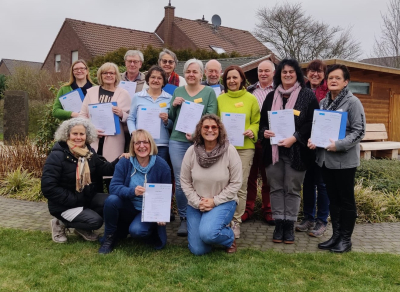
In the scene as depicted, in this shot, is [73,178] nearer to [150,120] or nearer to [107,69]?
[150,120]

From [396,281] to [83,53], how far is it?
29725 millimetres

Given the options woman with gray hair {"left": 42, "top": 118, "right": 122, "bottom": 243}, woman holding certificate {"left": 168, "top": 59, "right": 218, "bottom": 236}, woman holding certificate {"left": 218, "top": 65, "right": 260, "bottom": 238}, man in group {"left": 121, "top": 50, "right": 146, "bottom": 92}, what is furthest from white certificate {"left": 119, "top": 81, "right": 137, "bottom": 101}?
woman holding certificate {"left": 218, "top": 65, "right": 260, "bottom": 238}

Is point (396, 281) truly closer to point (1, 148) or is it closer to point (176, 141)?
point (176, 141)

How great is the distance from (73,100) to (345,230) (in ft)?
13.4

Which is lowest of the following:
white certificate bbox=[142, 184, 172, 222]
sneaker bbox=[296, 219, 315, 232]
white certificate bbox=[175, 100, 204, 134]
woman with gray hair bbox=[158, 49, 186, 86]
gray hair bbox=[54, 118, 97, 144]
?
sneaker bbox=[296, 219, 315, 232]

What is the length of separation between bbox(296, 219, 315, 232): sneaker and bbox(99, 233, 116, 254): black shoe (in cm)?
264

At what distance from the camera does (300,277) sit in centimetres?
402

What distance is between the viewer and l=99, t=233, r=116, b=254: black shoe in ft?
15.2

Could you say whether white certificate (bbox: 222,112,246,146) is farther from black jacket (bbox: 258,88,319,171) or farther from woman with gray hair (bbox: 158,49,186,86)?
woman with gray hair (bbox: 158,49,186,86)

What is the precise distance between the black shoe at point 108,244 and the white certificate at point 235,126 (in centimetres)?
189

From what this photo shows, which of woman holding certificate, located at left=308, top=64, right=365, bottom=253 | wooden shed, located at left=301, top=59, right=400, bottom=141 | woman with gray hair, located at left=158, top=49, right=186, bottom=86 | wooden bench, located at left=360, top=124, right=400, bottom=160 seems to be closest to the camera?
woman holding certificate, located at left=308, top=64, right=365, bottom=253

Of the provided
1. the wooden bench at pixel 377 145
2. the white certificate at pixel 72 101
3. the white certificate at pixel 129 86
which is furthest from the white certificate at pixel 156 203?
the wooden bench at pixel 377 145

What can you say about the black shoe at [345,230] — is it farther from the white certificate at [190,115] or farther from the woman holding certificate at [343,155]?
the white certificate at [190,115]

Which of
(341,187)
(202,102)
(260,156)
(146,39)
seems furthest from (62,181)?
(146,39)
